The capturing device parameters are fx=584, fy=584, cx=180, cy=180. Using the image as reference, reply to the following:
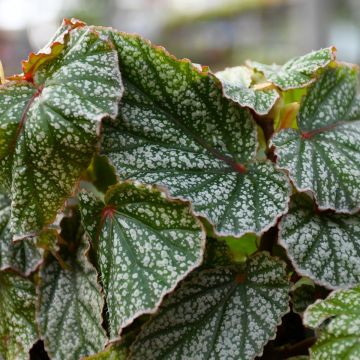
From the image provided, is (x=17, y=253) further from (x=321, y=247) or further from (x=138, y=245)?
(x=321, y=247)

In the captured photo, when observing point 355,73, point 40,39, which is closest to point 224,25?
point 40,39

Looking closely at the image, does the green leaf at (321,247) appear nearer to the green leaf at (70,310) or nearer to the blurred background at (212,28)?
the green leaf at (70,310)

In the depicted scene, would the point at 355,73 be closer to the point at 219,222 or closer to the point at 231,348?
the point at 219,222

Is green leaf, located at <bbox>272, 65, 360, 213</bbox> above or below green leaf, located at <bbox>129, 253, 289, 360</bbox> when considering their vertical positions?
above

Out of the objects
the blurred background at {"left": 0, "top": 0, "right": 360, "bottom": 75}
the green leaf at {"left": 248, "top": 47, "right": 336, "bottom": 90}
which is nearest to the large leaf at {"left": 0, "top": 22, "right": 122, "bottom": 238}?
the green leaf at {"left": 248, "top": 47, "right": 336, "bottom": 90}

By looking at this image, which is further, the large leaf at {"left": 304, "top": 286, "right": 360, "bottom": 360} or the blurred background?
the blurred background

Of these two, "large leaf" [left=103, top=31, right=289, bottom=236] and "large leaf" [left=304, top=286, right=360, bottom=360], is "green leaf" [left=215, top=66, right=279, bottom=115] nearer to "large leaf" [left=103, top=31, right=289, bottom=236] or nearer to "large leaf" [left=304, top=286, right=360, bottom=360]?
"large leaf" [left=103, top=31, right=289, bottom=236]
